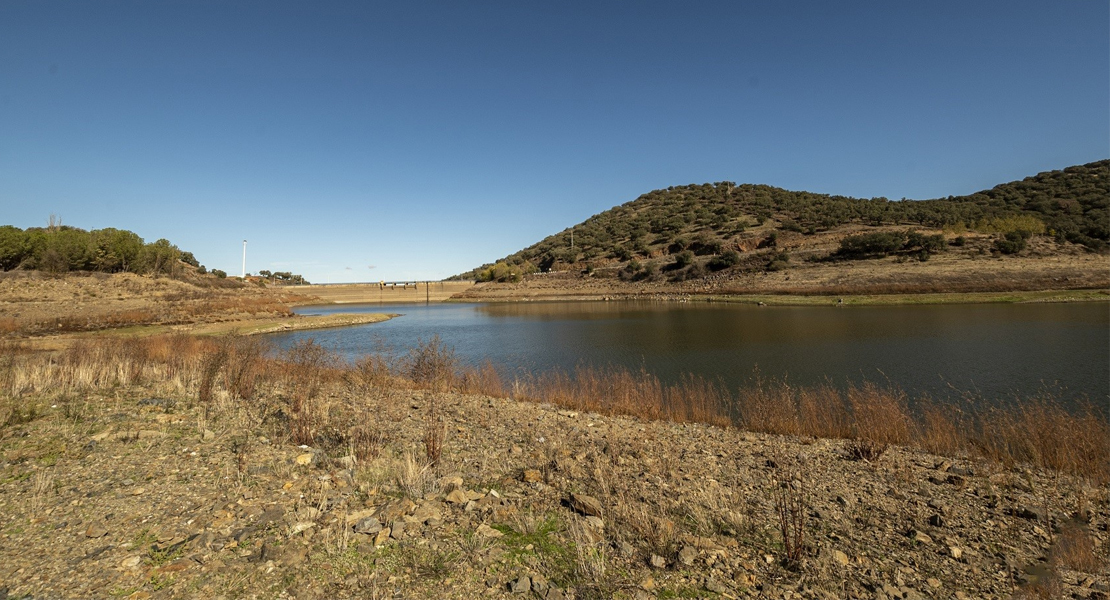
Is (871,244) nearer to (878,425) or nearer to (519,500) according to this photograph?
(878,425)

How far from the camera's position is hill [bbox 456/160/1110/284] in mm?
51156

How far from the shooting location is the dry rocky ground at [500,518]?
143 inches

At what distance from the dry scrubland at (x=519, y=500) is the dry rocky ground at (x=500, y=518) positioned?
0.03 meters

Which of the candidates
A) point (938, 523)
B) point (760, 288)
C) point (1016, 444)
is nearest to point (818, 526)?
point (938, 523)

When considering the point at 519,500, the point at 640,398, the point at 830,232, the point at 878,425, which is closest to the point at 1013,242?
the point at 830,232

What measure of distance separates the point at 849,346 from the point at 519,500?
1877cm

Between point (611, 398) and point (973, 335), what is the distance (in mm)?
19520

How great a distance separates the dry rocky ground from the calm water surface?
21.8ft


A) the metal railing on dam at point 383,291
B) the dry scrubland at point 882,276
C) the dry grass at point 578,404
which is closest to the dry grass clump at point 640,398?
the dry grass at point 578,404

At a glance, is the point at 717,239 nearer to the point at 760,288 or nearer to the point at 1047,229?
the point at 760,288

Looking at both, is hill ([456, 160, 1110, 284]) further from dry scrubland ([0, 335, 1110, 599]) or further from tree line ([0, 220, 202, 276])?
dry scrubland ([0, 335, 1110, 599])

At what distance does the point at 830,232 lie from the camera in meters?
66.7

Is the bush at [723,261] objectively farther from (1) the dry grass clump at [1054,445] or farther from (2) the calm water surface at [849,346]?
(1) the dry grass clump at [1054,445]

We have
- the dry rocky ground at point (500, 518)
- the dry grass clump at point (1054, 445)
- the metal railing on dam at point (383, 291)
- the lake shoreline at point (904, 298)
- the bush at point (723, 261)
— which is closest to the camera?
the dry rocky ground at point (500, 518)
